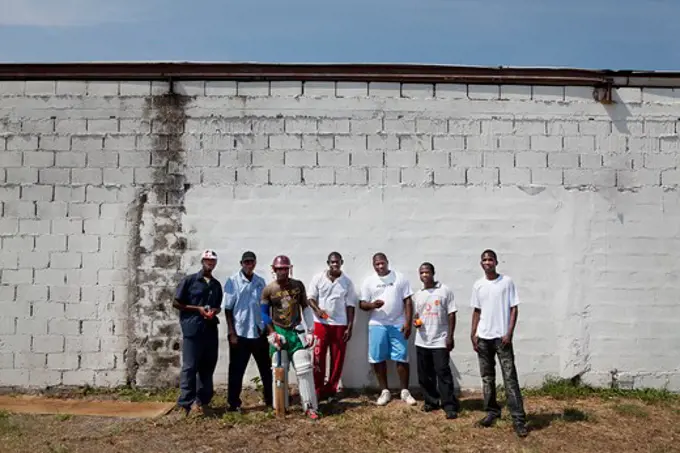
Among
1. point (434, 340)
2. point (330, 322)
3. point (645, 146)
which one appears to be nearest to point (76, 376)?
point (330, 322)

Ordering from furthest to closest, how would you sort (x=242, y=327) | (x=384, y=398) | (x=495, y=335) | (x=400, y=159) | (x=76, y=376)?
(x=400, y=159)
(x=76, y=376)
(x=384, y=398)
(x=242, y=327)
(x=495, y=335)

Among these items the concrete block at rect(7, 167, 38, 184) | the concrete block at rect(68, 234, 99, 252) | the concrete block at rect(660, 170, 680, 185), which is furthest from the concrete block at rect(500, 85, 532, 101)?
A: the concrete block at rect(7, 167, 38, 184)

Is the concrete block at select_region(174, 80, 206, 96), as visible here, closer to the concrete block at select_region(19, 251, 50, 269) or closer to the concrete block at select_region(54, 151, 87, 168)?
the concrete block at select_region(54, 151, 87, 168)

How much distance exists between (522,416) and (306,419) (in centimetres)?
220

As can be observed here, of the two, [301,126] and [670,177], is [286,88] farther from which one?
[670,177]

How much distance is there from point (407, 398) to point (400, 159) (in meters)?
2.86

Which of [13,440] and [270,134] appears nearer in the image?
[13,440]

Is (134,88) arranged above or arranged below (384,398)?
above

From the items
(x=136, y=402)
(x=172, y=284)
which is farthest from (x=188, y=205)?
(x=136, y=402)

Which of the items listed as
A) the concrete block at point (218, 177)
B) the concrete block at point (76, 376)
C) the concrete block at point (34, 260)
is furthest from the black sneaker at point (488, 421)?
the concrete block at point (34, 260)

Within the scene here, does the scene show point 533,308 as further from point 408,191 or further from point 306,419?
point 306,419

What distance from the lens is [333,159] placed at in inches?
308

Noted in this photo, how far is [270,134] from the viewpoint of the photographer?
25.7 feet

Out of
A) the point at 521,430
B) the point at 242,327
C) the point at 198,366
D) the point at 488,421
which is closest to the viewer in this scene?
the point at 521,430
